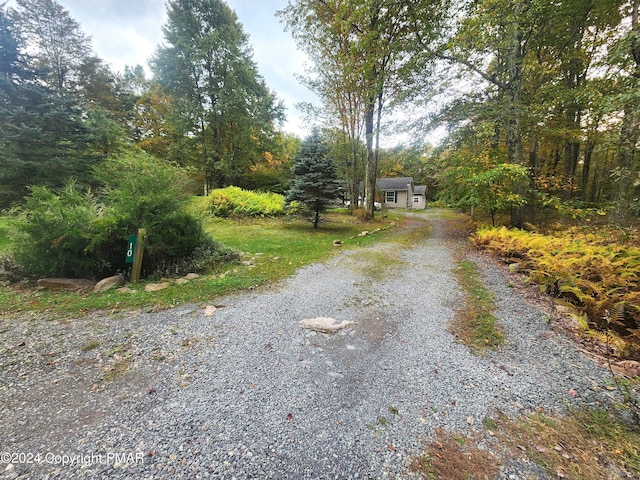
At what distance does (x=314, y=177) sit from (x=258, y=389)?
28.9 ft

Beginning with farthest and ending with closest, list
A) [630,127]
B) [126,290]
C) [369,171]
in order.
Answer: [369,171] → [630,127] → [126,290]

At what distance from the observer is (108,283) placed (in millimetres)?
3908

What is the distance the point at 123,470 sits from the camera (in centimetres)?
134

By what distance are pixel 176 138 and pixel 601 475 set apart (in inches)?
977

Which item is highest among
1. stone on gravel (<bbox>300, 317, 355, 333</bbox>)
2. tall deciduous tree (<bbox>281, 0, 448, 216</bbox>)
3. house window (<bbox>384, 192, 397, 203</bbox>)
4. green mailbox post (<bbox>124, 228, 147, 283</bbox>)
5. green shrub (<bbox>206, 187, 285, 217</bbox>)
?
tall deciduous tree (<bbox>281, 0, 448, 216</bbox>)

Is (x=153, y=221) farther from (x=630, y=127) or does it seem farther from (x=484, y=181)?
(x=630, y=127)

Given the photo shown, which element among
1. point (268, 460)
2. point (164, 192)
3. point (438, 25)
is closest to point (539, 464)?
point (268, 460)

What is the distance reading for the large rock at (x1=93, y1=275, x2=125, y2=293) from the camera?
3.83m

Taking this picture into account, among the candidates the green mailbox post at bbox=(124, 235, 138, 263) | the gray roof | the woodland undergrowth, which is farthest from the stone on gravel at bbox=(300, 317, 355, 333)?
the gray roof

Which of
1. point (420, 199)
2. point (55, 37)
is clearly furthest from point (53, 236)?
point (420, 199)

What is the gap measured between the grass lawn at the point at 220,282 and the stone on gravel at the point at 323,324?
158cm

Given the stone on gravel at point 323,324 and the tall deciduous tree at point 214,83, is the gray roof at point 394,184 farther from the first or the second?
the stone on gravel at point 323,324

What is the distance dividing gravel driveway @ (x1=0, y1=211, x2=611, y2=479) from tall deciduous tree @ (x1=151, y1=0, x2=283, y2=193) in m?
16.6

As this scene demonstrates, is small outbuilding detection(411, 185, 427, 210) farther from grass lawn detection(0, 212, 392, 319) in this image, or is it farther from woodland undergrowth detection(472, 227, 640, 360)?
woodland undergrowth detection(472, 227, 640, 360)
